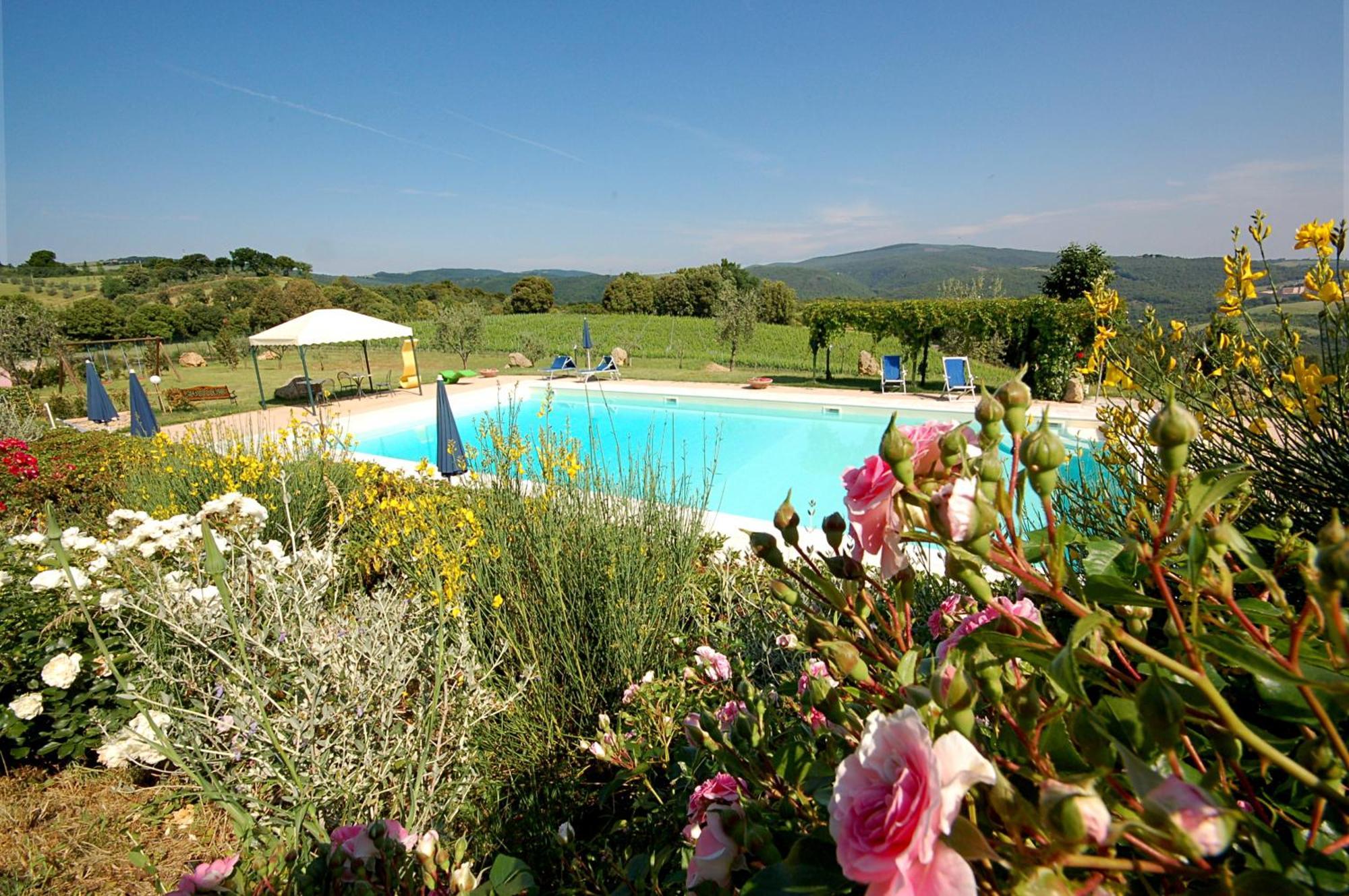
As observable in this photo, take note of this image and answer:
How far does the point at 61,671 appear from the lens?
93.5 inches

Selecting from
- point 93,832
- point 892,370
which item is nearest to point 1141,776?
point 93,832

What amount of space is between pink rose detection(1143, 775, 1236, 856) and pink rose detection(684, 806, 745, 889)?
38 cm

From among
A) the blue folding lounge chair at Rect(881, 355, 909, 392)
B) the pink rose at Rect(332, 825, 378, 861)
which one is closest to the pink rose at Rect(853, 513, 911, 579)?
the pink rose at Rect(332, 825, 378, 861)

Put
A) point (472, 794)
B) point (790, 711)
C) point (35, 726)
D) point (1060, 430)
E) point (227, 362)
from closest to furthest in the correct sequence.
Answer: point (790, 711) < point (472, 794) < point (35, 726) < point (1060, 430) < point (227, 362)

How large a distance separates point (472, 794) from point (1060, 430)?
8.90 metres

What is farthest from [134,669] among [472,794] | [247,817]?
[247,817]

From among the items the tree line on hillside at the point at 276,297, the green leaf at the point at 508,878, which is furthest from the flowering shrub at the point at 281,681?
the tree line on hillside at the point at 276,297

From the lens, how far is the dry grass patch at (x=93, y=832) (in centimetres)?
195

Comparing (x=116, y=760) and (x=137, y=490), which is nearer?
(x=116, y=760)

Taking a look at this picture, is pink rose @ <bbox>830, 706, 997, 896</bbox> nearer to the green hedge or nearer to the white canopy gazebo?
the green hedge

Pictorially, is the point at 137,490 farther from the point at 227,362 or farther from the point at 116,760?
the point at 227,362

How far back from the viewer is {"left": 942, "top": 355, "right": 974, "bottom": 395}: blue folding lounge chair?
1095 centimetres

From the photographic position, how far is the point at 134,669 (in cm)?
258

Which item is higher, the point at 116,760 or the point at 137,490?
the point at 137,490
